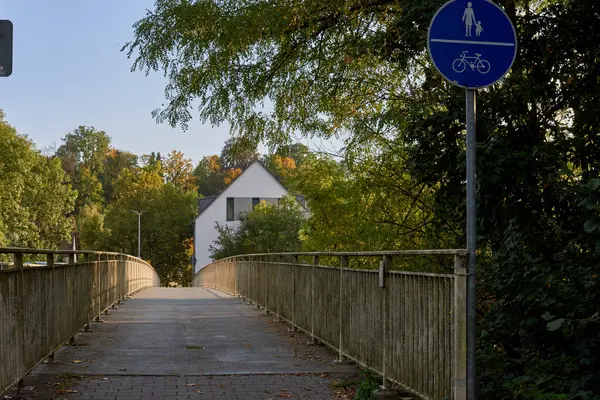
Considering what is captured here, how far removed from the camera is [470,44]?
5.98 metres

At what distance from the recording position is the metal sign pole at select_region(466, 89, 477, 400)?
19.2 ft

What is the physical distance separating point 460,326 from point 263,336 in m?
7.60

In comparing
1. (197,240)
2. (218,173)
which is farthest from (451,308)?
(218,173)

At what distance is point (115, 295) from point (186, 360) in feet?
33.0

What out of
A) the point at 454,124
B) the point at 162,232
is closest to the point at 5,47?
the point at 454,124

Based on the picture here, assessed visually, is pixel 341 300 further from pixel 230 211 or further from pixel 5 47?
pixel 230 211

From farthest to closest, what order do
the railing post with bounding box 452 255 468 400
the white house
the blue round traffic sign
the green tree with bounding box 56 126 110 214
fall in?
the green tree with bounding box 56 126 110 214, the white house, the railing post with bounding box 452 255 468 400, the blue round traffic sign

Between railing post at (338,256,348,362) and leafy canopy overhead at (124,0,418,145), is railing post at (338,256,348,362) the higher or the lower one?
the lower one

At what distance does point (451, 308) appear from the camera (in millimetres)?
6453

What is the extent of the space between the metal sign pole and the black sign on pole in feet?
10.9

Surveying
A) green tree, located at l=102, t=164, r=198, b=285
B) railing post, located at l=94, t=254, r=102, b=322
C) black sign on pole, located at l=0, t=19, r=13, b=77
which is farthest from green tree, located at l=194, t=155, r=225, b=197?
black sign on pole, located at l=0, t=19, r=13, b=77

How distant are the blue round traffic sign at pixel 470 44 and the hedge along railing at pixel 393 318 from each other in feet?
4.07

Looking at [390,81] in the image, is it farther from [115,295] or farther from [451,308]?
[115,295]

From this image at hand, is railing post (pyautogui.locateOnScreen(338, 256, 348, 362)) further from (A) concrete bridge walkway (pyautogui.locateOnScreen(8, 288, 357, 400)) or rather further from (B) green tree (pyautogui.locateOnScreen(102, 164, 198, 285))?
(B) green tree (pyautogui.locateOnScreen(102, 164, 198, 285))
